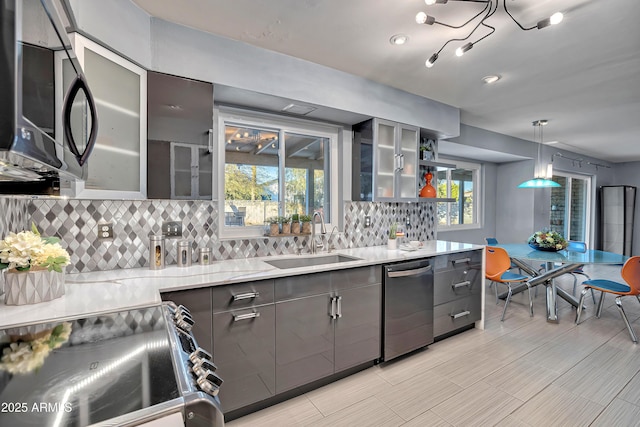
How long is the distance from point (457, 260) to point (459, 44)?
1.97 meters

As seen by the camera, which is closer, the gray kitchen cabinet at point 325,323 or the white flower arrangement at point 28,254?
the white flower arrangement at point 28,254

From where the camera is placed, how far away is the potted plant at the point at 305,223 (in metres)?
2.81

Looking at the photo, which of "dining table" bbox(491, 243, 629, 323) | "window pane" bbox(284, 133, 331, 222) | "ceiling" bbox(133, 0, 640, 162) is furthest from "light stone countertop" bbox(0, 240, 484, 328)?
"dining table" bbox(491, 243, 629, 323)

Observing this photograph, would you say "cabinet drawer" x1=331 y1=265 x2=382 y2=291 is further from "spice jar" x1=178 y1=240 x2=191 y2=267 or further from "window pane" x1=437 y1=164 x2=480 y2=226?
"window pane" x1=437 y1=164 x2=480 y2=226

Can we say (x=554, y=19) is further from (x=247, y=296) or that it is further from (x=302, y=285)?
(x=247, y=296)

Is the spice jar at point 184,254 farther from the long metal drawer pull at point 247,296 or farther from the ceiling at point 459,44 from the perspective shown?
the ceiling at point 459,44

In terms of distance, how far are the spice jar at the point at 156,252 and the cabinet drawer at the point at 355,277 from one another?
1.20 m

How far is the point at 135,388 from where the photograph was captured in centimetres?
69

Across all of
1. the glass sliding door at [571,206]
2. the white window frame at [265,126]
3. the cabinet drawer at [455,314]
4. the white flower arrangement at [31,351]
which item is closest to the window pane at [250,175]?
the white window frame at [265,126]

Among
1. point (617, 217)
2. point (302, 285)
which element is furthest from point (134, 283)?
point (617, 217)

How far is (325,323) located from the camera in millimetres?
2172

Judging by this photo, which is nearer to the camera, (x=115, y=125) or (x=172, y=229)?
(x=115, y=125)

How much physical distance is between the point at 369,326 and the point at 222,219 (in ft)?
4.94

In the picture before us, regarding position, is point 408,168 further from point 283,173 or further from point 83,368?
point 83,368
